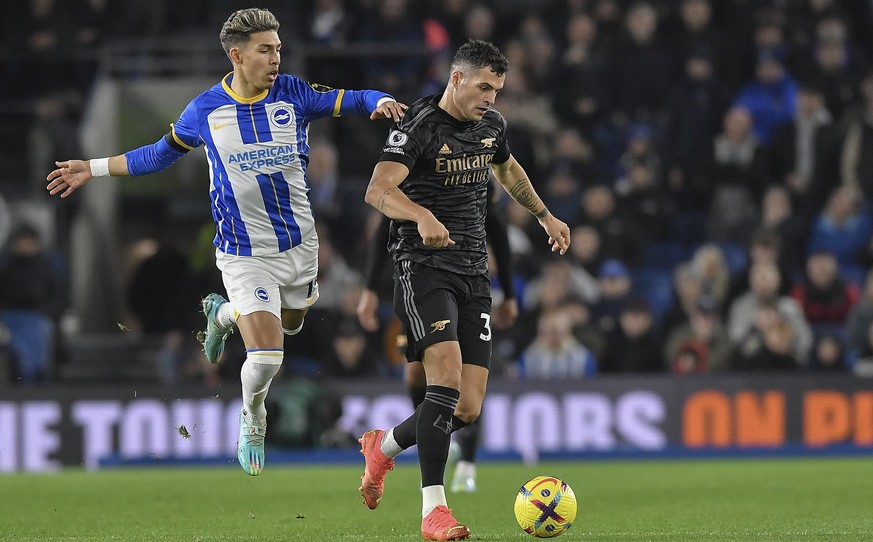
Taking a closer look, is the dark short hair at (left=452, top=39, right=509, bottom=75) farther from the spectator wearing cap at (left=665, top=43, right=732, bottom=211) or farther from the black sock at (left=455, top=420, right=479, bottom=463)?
the spectator wearing cap at (left=665, top=43, right=732, bottom=211)

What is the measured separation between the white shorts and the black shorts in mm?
848

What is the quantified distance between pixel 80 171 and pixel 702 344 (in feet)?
27.9

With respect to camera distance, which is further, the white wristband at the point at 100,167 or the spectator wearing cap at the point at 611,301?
the spectator wearing cap at the point at 611,301

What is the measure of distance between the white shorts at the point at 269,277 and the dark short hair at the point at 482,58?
161cm

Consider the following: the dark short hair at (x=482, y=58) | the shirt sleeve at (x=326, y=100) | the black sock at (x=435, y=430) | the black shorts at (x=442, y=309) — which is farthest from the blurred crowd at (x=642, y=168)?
the black sock at (x=435, y=430)

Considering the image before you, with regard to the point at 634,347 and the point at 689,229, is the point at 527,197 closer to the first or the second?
the point at 634,347

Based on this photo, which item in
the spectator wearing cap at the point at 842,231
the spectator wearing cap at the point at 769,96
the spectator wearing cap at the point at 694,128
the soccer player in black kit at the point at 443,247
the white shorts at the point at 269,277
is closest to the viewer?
the soccer player in black kit at the point at 443,247

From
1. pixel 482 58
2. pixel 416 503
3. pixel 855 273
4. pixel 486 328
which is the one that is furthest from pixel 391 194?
pixel 855 273

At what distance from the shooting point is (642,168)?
53.2ft

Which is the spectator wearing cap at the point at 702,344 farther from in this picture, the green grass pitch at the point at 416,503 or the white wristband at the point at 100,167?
the white wristband at the point at 100,167

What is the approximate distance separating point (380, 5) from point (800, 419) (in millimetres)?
7338

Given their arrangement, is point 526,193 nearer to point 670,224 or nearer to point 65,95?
point 670,224

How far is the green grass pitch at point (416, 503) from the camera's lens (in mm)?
7652

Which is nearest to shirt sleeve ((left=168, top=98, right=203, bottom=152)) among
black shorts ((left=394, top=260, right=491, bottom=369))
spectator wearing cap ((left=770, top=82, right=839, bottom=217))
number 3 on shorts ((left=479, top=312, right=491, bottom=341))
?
black shorts ((left=394, top=260, right=491, bottom=369))
